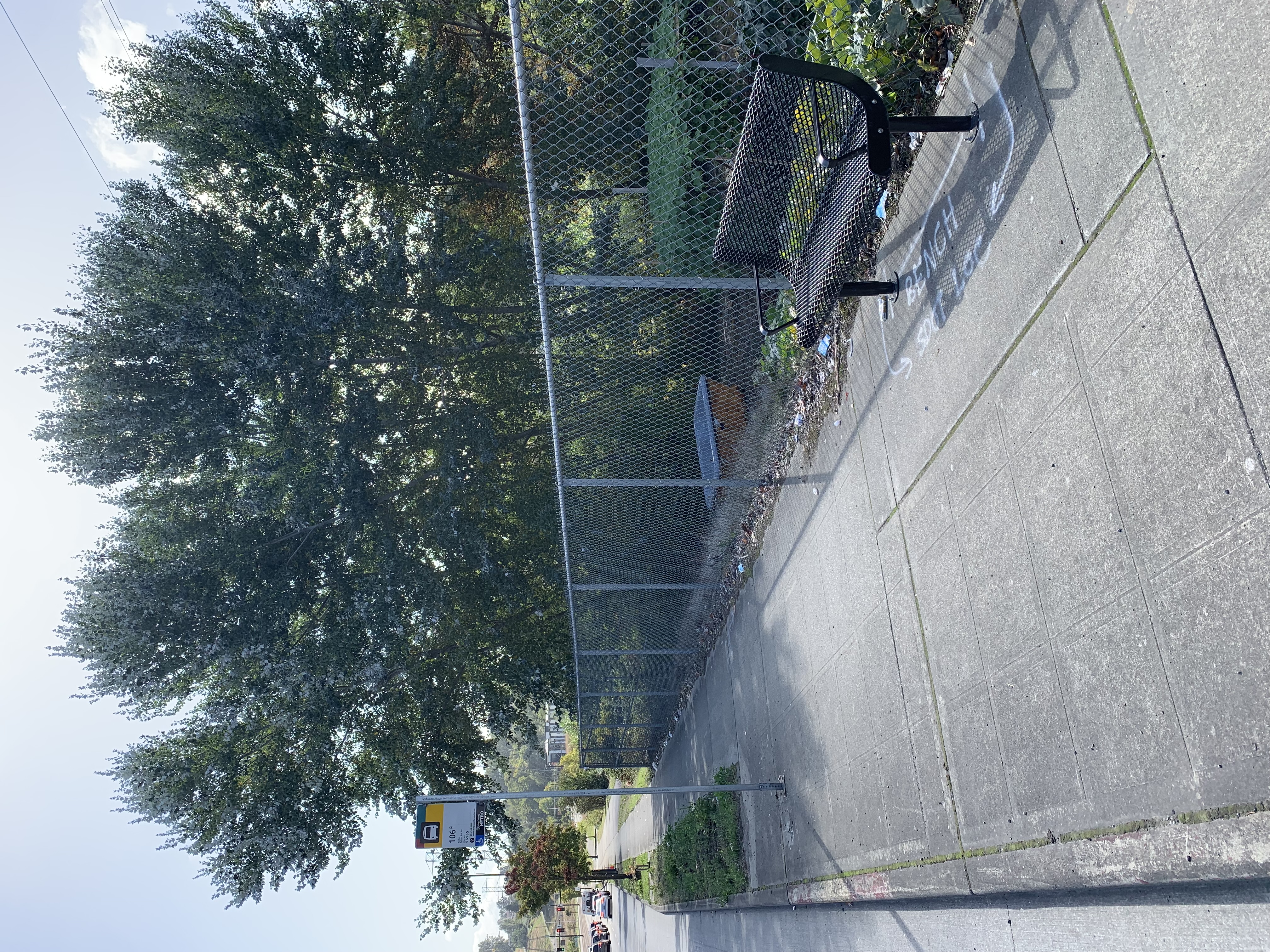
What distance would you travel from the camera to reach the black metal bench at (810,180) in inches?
171

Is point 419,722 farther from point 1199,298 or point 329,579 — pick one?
point 1199,298

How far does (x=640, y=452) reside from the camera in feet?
26.1

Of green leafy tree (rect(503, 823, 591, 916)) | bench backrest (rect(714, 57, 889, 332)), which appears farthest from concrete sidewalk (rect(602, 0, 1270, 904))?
green leafy tree (rect(503, 823, 591, 916))

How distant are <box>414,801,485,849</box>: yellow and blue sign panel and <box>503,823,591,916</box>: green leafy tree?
459 inches

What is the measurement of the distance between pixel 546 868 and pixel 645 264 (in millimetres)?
17687

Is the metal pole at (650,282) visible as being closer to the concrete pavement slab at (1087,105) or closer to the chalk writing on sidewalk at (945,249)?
the chalk writing on sidewalk at (945,249)

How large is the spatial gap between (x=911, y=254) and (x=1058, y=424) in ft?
6.99

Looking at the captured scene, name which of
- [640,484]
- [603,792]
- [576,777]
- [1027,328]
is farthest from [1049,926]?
[576,777]

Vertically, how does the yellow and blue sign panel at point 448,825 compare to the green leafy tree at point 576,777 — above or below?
below

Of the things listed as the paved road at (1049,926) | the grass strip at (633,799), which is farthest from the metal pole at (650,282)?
the grass strip at (633,799)

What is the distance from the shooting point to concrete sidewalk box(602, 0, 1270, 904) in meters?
2.81

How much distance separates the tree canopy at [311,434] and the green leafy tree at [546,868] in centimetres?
494

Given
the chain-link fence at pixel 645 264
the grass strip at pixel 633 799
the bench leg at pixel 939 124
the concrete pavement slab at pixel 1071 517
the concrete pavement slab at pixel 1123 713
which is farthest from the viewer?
the grass strip at pixel 633 799

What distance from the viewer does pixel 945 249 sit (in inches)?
195
